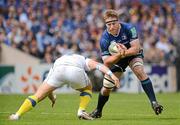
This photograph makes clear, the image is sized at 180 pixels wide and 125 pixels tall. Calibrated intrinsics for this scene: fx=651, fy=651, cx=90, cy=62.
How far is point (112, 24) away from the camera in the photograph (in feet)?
42.9

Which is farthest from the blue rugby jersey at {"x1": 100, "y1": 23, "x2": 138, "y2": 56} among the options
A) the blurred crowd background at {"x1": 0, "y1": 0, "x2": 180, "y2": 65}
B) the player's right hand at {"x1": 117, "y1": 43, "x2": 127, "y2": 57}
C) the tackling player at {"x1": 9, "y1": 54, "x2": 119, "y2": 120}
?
the blurred crowd background at {"x1": 0, "y1": 0, "x2": 180, "y2": 65}

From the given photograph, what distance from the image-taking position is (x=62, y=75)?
12117 millimetres

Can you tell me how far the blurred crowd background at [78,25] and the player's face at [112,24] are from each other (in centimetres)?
1154

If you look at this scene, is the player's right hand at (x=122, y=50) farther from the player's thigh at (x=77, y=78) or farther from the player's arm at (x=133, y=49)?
the player's thigh at (x=77, y=78)

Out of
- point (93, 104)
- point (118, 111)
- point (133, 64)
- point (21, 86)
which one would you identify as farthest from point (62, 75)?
point (21, 86)

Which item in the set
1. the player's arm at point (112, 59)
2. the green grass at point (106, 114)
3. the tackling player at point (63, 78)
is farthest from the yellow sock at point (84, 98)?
the player's arm at point (112, 59)

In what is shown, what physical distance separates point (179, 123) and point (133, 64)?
202 cm

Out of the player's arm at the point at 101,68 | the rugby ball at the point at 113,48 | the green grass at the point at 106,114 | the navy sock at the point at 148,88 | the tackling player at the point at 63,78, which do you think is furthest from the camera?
the navy sock at the point at 148,88

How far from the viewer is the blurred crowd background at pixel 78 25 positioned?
25688 millimetres

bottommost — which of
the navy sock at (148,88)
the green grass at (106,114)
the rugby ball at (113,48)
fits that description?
the green grass at (106,114)

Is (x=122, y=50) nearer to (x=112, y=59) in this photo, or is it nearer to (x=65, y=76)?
(x=112, y=59)

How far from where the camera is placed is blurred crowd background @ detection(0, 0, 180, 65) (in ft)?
84.3

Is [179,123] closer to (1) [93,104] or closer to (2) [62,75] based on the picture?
(2) [62,75]

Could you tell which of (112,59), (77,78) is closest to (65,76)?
(77,78)
